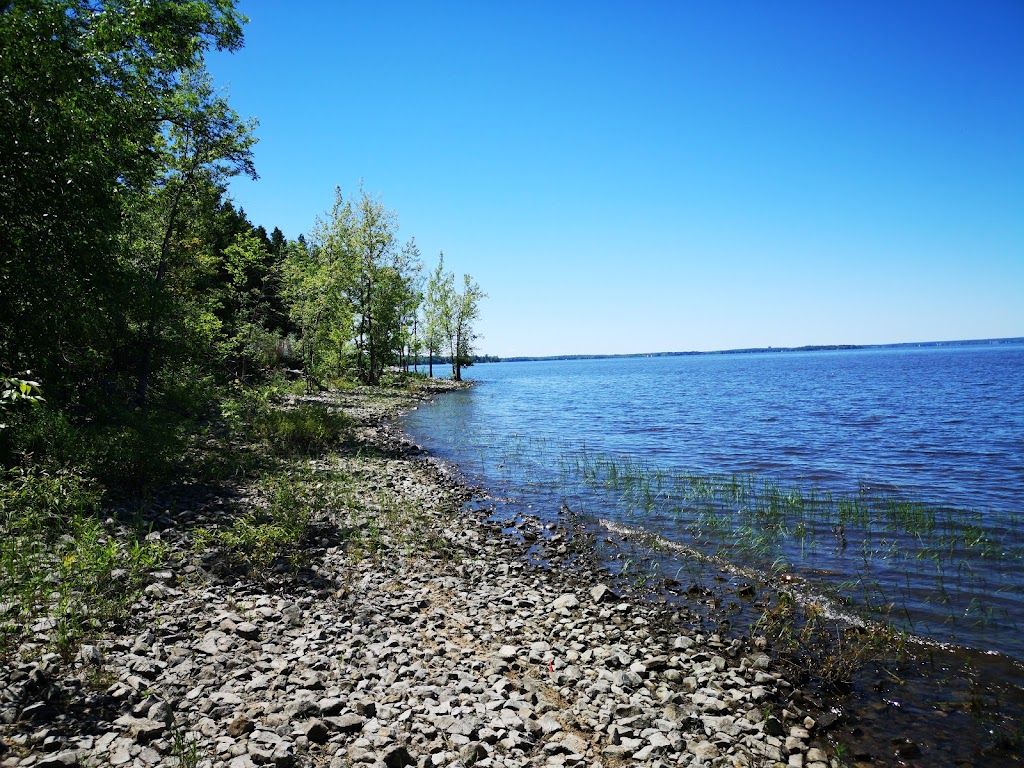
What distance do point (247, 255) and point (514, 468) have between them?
15.8 m

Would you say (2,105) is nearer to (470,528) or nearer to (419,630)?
(419,630)

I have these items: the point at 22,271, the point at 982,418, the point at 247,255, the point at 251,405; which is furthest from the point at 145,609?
the point at 982,418

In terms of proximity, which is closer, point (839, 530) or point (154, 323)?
point (839, 530)

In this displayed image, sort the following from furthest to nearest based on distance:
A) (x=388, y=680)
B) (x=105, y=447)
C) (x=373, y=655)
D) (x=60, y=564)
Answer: (x=105, y=447) → (x=60, y=564) → (x=373, y=655) → (x=388, y=680)

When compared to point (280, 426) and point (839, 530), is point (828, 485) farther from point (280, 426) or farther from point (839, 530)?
point (280, 426)

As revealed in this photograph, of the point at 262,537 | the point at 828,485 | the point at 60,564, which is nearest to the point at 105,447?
the point at 60,564

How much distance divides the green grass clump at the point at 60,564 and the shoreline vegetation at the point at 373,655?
0.14 feet

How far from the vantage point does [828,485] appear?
65.2 ft

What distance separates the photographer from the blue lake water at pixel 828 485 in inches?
459

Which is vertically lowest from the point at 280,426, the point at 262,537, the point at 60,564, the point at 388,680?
the point at 388,680

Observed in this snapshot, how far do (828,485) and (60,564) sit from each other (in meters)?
22.7

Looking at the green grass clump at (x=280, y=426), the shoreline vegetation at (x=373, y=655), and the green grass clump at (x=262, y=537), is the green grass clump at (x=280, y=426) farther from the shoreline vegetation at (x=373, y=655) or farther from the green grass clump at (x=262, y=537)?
the green grass clump at (x=262, y=537)

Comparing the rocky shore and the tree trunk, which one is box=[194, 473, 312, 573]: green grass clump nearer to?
the rocky shore

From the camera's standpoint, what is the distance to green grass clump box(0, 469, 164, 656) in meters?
6.93
